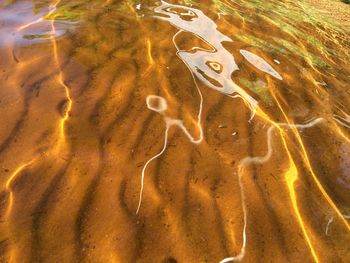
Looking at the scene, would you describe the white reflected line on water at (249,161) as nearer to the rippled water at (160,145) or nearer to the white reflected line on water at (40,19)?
the rippled water at (160,145)

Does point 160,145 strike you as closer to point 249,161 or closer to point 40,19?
point 249,161

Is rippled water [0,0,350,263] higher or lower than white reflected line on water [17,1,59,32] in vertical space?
higher

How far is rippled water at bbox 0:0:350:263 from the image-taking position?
1.65 meters

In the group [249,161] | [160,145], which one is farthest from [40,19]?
[249,161]

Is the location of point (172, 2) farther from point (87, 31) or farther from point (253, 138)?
point (253, 138)

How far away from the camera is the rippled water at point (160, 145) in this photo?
165 cm

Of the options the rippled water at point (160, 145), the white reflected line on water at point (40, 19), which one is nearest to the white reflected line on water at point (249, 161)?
the rippled water at point (160, 145)

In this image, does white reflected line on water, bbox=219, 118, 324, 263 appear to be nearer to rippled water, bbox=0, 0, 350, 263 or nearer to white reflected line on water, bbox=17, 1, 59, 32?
rippled water, bbox=0, 0, 350, 263

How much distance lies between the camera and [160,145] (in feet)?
6.85

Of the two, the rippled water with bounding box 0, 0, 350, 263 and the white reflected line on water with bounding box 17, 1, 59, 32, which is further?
the white reflected line on water with bounding box 17, 1, 59, 32

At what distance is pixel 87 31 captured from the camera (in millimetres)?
3102

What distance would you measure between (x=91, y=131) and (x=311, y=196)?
4.84 ft

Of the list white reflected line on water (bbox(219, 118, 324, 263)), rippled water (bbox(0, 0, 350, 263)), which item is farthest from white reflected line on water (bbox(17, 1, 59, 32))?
white reflected line on water (bbox(219, 118, 324, 263))

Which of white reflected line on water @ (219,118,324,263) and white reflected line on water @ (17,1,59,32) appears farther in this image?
white reflected line on water @ (17,1,59,32)
